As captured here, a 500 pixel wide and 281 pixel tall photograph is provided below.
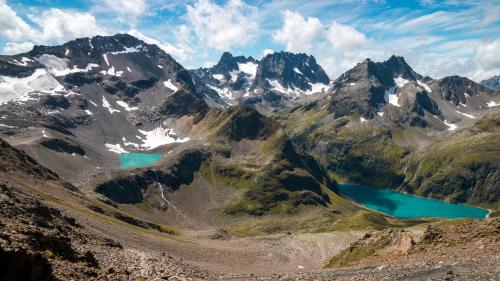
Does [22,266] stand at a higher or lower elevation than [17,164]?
lower

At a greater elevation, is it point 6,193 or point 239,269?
point 6,193

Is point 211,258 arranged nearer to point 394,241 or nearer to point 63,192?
point 394,241

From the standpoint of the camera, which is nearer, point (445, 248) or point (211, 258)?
point (445, 248)

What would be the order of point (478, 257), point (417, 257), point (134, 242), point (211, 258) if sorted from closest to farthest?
point (478, 257), point (417, 257), point (134, 242), point (211, 258)

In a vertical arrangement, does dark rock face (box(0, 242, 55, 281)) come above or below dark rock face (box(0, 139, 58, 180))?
below

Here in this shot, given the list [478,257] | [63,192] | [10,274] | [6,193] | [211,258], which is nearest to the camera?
[10,274]

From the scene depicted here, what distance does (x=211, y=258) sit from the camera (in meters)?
108

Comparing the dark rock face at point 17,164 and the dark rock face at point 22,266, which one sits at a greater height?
the dark rock face at point 17,164

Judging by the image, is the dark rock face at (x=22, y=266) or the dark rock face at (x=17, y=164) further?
the dark rock face at (x=17, y=164)

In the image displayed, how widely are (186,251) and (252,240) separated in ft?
169

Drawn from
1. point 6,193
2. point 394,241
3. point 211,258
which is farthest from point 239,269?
point 6,193

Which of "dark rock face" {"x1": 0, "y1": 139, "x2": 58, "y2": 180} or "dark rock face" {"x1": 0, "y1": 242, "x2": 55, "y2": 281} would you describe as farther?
"dark rock face" {"x1": 0, "y1": 139, "x2": 58, "y2": 180}

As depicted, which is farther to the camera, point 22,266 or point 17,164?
point 17,164

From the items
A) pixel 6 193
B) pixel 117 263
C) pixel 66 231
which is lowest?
pixel 117 263
